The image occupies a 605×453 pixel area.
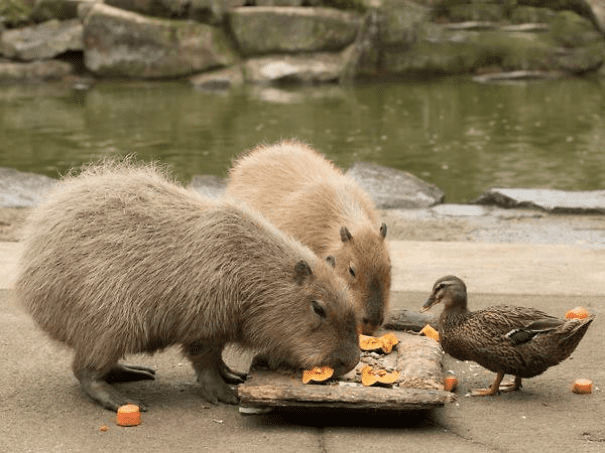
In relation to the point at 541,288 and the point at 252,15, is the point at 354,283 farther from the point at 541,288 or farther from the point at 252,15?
the point at 252,15

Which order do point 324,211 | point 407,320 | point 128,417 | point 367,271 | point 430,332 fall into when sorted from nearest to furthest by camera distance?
point 128,417 < point 430,332 < point 367,271 < point 407,320 < point 324,211

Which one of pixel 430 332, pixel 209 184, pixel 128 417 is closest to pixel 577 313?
pixel 430 332

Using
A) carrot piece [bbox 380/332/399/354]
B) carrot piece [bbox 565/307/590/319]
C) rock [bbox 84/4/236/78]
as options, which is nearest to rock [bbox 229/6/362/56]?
rock [bbox 84/4/236/78]

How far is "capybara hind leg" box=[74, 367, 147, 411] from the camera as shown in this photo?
Answer: 4988 millimetres

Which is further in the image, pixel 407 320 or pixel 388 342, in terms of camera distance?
pixel 407 320

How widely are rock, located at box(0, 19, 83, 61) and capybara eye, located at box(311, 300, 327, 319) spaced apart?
19.2 m

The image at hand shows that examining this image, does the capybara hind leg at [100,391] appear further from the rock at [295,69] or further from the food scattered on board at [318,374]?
the rock at [295,69]

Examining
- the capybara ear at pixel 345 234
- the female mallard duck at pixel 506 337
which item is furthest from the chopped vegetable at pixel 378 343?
the capybara ear at pixel 345 234

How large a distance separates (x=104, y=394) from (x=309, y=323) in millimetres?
996

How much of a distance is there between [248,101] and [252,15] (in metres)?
3.96

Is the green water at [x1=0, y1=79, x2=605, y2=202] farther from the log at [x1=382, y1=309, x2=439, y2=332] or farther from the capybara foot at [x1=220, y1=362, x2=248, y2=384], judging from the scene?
the capybara foot at [x1=220, y1=362, x2=248, y2=384]

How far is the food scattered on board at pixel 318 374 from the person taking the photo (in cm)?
486

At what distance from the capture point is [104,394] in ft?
16.5

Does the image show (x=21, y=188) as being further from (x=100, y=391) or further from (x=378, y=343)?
(x=378, y=343)
